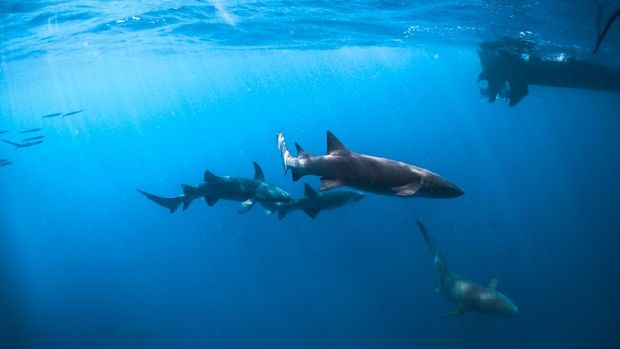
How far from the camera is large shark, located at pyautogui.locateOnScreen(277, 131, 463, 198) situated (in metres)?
3.89

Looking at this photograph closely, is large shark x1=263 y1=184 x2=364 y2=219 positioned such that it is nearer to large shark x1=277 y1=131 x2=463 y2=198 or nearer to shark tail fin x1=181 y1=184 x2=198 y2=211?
shark tail fin x1=181 y1=184 x2=198 y2=211

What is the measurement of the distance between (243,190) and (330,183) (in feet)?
19.8

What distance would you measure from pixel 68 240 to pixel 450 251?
7160 centimetres

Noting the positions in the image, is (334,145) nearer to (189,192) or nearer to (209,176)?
(209,176)

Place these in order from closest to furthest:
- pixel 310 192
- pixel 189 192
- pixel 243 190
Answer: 1. pixel 310 192
2. pixel 243 190
3. pixel 189 192

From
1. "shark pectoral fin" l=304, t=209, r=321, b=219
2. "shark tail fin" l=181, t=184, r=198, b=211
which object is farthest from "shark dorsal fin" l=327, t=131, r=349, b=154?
"shark tail fin" l=181, t=184, r=198, b=211

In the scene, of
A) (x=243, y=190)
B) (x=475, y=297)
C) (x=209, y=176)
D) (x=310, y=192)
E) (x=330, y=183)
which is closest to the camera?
(x=330, y=183)

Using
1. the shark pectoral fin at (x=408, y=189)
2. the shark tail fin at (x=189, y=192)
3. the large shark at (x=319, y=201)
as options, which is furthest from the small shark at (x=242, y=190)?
the shark pectoral fin at (x=408, y=189)

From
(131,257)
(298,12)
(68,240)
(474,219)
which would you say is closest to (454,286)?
(298,12)

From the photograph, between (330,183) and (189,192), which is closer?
(330,183)

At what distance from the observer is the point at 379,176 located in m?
3.92

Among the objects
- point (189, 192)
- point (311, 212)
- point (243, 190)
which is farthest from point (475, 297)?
point (189, 192)

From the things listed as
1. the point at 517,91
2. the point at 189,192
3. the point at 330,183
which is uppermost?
the point at 330,183

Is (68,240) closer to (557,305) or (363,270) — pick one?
(363,270)
